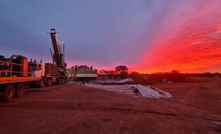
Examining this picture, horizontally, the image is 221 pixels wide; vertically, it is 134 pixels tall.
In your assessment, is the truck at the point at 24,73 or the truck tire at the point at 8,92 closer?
the truck tire at the point at 8,92

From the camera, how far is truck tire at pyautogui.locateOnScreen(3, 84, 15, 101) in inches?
357

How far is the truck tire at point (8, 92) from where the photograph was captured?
907cm

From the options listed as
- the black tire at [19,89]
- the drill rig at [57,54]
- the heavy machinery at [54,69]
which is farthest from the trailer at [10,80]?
the drill rig at [57,54]

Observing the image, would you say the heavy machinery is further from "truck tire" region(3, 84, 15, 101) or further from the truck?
"truck tire" region(3, 84, 15, 101)

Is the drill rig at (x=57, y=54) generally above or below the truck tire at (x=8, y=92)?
above

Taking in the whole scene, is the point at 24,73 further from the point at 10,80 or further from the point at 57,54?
the point at 57,54

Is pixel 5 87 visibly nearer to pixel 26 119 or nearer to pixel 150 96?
pixel 26 119

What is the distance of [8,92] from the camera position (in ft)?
31.4

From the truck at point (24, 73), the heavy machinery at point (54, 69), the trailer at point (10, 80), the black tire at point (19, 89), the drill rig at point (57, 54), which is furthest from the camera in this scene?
the drill rig at point (57, 54)

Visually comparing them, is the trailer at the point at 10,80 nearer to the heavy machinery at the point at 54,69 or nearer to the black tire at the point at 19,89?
the black tire at the point at 19,89

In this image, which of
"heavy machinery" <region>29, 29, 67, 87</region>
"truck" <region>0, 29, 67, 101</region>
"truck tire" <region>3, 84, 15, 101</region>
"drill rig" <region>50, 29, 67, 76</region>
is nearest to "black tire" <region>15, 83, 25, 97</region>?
"truck" <region>0, 29, 67, 101</region>

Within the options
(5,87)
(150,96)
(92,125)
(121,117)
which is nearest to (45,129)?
(92,125)

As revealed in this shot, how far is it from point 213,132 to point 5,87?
11606 millimetres

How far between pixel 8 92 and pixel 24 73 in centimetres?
282
